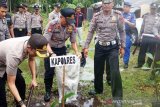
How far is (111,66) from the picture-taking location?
6664 millimetres

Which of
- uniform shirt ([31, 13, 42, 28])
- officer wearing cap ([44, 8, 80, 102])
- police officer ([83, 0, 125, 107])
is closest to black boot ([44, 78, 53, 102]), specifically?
officer wearing cap ([44, 8, 80, 102])

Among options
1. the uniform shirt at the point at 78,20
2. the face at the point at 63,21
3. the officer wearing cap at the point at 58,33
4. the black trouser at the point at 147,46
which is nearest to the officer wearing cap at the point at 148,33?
the black trouser at the point at 147,46

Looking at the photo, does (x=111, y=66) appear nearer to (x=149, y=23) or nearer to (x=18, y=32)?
(x=149, y=23)

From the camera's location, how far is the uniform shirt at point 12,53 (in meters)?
4.51

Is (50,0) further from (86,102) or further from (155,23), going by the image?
(86,102)

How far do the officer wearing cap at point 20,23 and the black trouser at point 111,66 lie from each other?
4.72 m

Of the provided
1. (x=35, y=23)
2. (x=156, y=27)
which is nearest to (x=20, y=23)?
(x=35, y=23)

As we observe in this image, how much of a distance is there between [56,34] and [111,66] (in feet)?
4.01

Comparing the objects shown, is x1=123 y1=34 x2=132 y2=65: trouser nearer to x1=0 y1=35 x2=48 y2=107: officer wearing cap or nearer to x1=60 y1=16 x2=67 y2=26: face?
x1=60 y1=16 x2=67 y2=26: face

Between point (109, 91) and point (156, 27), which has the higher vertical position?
point (156, 27)

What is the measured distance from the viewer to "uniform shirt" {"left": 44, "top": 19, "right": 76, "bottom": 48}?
6.55 metres

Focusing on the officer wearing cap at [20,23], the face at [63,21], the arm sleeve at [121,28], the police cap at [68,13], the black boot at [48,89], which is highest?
the police cap at [68,13]

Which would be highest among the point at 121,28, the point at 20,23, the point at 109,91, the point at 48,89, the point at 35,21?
the point at 121,28

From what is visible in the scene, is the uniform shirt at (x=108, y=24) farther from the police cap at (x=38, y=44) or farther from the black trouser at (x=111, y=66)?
the police cap at (x=38, y=44)
